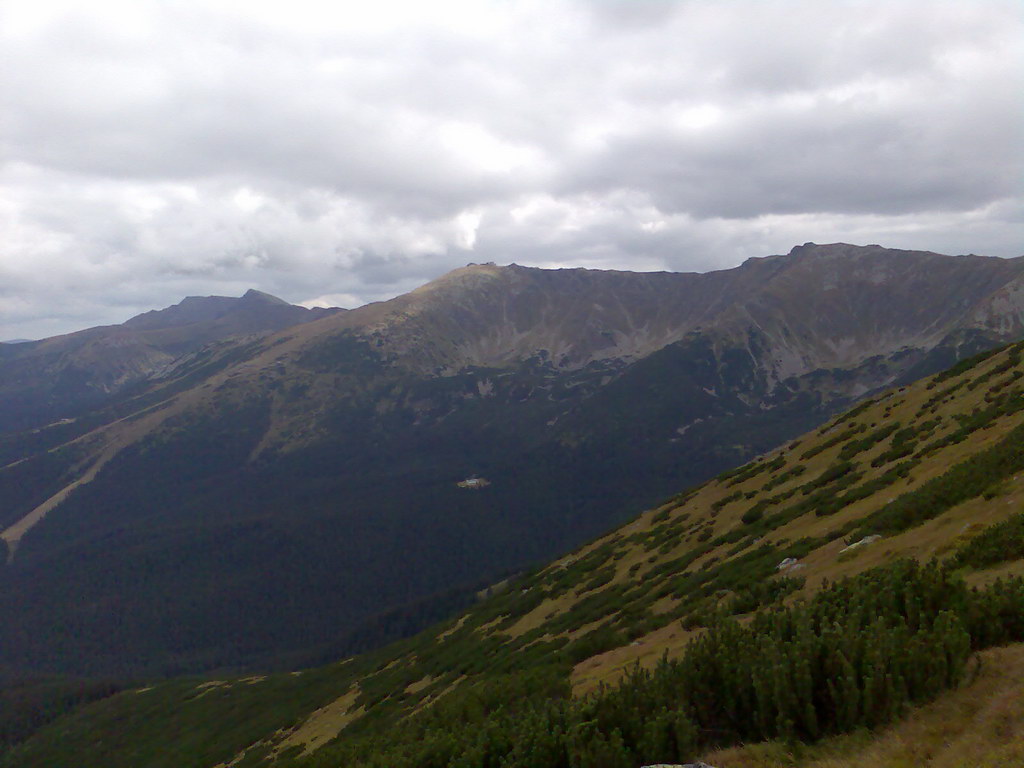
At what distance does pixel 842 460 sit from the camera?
37.1m

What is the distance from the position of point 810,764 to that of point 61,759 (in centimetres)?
17006

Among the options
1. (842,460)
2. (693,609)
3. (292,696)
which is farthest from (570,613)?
(292,696)

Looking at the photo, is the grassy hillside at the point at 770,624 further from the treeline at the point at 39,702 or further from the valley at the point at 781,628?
the treeline at the point at 39,702

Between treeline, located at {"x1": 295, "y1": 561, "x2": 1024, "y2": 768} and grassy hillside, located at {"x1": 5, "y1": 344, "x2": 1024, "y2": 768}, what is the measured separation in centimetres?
4

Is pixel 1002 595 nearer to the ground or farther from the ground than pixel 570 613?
farther from the ground

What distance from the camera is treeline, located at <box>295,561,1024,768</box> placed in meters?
9.51

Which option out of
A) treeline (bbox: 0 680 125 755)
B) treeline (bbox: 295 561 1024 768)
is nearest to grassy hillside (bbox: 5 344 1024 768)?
treeline (bbox: 295 561 1024 768)

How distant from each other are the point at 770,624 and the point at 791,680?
3004mm

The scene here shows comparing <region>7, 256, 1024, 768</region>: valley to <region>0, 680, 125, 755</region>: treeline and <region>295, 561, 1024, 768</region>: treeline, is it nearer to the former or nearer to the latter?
<region>295, 561, 1024, 768</region>: treeline

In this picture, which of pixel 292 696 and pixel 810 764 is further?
pixel 292 696

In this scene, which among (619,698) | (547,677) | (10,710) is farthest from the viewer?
(10,710)

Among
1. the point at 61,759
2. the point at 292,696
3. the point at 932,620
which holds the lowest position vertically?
the point at 61,759

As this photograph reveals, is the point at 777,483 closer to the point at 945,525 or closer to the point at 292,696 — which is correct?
the point at 945,525

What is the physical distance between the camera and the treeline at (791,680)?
31.2 ft
